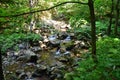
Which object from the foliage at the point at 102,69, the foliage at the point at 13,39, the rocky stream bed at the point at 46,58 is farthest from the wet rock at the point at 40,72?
the foliage at the point at 13,39

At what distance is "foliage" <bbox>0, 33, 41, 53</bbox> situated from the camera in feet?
47.5

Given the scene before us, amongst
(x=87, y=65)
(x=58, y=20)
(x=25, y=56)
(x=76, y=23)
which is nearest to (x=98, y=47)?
(x=87, y=65)

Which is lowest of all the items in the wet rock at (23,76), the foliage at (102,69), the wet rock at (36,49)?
the wet rock at (23,76)

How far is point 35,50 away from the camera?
1416 centimetres

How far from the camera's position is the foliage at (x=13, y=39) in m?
14.5

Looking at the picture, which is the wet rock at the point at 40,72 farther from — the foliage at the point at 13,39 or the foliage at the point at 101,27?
the foliage at the point at 101,27

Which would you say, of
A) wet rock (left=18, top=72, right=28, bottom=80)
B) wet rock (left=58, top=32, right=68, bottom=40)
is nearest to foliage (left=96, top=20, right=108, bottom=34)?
wet rock (left=58, top=32, right=68, bottom=40)

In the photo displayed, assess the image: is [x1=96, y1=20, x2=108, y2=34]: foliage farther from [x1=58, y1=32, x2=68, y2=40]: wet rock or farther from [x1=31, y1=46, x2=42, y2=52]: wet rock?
[x1=31, y1=46, x2=42, y2=52]: wet rock

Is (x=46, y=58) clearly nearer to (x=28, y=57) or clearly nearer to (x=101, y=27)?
(x=28, y=57)

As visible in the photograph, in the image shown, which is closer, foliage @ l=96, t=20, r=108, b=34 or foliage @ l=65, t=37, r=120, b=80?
foliage @ l=65, t=37, r=120, b=80

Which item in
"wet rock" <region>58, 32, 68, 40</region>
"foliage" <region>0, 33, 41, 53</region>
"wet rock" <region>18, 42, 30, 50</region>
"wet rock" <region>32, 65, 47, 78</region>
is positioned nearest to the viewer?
"wet rock" <region>32, 65, 47, 78</region>

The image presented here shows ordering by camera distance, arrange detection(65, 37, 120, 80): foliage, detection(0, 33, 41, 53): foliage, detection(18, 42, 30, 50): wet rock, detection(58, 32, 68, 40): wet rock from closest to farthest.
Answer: detection(65, 37, 120, 80): foliage → detection(0, 33, 41, 53): foliage → detection(18, 42, 30, 50): wet rock → detection(58, 32, 68, 40): wet rock

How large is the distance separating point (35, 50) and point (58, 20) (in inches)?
366

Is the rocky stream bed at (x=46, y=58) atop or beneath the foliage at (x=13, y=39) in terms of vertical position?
beneath
